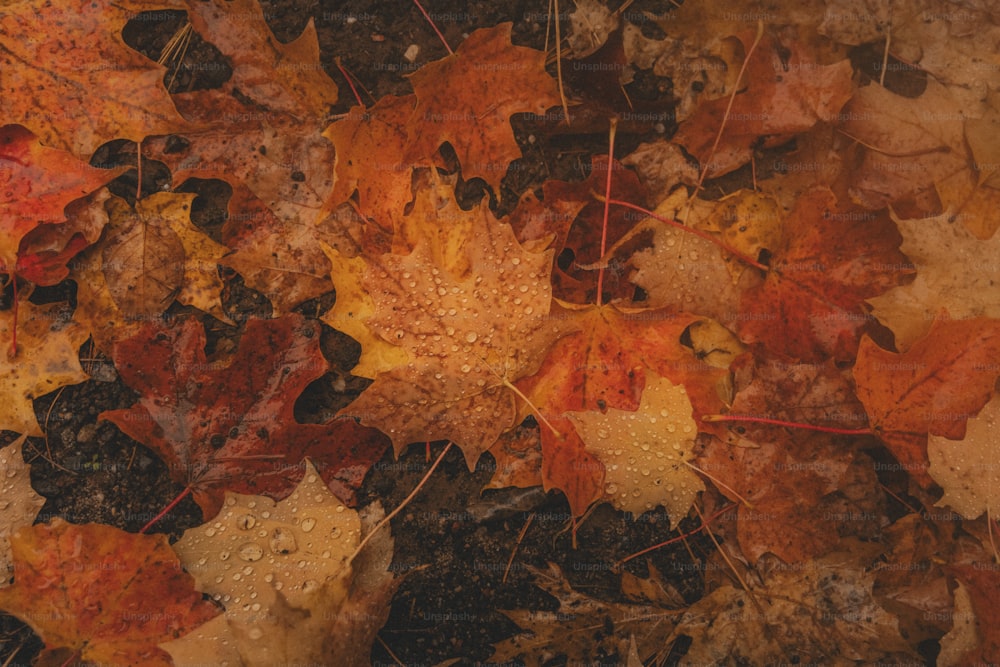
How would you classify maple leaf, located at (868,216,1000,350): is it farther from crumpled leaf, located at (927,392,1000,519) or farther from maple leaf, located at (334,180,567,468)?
maple leaf, located at (334,180,567,468)

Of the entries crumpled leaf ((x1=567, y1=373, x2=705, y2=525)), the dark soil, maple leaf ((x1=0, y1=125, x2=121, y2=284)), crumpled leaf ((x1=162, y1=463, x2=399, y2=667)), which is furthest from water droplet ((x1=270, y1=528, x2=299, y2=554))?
maple leaf ((x1=0, y1=125, x2=121, y2=284))

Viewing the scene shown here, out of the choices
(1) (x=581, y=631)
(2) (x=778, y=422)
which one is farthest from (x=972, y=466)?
(1) (x=581, y=631)

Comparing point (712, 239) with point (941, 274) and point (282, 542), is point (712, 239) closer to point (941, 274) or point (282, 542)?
point (941, 274)

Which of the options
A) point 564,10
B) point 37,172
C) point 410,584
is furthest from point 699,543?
point 37,172

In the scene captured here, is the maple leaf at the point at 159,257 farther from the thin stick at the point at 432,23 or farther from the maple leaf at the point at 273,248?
the thin stick at the point at 432,23

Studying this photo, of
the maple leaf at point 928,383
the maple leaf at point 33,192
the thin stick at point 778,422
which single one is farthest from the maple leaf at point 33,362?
the maple leaf at point 928,383

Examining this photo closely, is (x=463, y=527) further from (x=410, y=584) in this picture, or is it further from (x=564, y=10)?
(x=564, y=10)
